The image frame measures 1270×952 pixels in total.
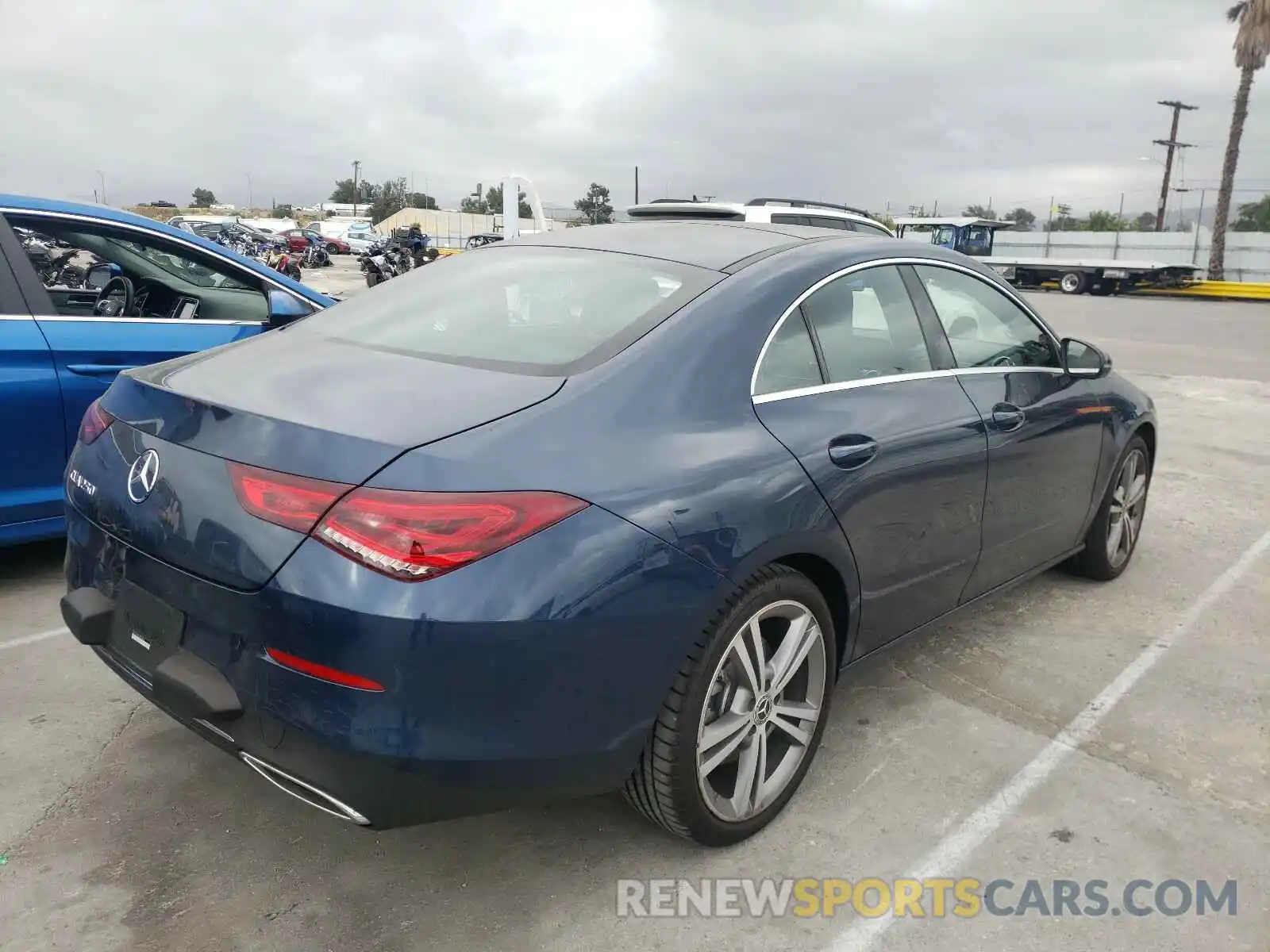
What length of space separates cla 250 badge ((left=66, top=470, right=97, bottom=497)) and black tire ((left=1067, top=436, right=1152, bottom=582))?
12.4ft

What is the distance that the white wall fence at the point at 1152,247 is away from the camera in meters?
35.9

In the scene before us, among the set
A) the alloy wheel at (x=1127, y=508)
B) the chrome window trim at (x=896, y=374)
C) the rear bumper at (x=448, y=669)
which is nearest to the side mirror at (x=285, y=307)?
the rear bumper at (x=448, y=669)

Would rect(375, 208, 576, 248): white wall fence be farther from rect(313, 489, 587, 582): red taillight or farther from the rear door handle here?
rect(313, 489, 587, 582): red taillight

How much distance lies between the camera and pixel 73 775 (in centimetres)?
281

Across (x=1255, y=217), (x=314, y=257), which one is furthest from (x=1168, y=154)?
(x=314, y=257)

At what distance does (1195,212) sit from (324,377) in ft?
151

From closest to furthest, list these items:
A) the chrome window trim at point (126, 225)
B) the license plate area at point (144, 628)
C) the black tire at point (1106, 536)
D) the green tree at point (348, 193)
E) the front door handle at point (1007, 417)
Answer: the license plate area at point (144, 628), the front door handle at point (1007, 417), the chrome window trim at point (126, 225), the black tire at point (1106, 536), the green tree at point (348, 193)

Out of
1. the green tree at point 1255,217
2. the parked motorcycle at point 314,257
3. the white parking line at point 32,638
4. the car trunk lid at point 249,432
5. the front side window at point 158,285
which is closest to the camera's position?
the car trunk lid at point 249,432

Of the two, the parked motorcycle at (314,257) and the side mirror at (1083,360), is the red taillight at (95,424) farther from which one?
the parked motorcycle at (314,257)

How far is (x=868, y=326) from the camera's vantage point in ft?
9.89

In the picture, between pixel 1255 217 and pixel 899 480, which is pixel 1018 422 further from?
pixel 1255 217

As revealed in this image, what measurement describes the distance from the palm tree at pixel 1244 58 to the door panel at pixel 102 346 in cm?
3781

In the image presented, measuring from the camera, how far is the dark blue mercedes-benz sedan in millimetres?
1930

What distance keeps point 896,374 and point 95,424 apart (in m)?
2.25
